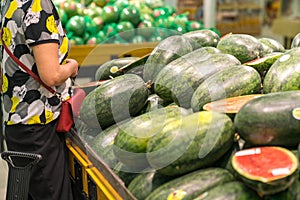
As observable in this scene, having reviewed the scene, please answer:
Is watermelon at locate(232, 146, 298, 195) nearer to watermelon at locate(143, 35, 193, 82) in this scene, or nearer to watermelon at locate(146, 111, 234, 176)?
watermelon at locate(146, 111, 234, 176)

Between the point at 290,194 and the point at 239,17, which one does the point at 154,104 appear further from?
the point at 239,17

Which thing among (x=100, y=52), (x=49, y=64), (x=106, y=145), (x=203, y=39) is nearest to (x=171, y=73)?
(x=106, y=145)

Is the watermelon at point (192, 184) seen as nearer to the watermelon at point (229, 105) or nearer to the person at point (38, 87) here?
the watermelon at point (229, 105)

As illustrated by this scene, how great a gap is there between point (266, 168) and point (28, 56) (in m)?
1.16

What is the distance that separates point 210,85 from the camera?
4.41 ft

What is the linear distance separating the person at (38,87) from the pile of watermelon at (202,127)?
25 centimetres

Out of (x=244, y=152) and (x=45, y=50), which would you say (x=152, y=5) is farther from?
(x=244, y=152)

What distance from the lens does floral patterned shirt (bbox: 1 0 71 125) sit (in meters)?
1.69

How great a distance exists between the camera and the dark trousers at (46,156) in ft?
6.07

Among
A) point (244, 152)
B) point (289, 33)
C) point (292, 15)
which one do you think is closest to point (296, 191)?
point (244, 152)

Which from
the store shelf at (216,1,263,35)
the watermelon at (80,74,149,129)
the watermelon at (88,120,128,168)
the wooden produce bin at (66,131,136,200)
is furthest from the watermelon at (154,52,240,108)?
the store shelf at (216,1,263,35)

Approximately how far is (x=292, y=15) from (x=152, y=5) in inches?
188

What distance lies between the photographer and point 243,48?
5.40ft

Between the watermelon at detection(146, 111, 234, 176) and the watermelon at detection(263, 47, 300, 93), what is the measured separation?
0.82 feet
